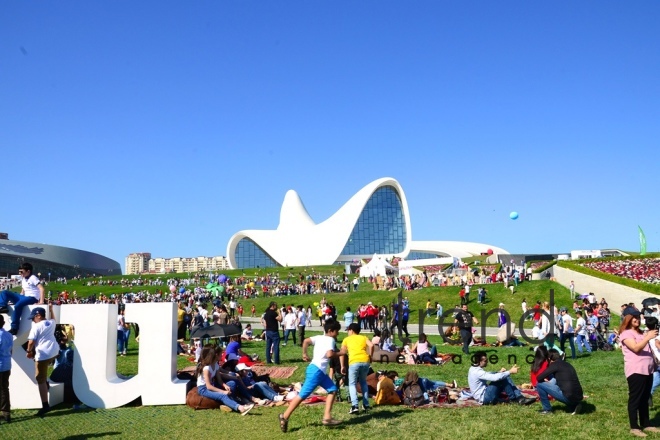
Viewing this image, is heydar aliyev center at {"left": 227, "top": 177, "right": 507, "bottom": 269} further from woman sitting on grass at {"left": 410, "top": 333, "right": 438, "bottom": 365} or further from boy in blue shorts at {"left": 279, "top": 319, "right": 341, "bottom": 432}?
boy in blue shorts at {"left": 279, "top": 319, "right": 341, "bottom": 432}

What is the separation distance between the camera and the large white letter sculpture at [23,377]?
768 cm

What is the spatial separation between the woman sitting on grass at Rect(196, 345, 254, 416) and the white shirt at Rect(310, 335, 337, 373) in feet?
4.58

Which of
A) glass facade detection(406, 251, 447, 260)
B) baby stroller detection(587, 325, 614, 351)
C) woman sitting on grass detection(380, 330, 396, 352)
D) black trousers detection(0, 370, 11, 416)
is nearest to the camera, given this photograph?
black trousers detection(0, 370, 11, 416)

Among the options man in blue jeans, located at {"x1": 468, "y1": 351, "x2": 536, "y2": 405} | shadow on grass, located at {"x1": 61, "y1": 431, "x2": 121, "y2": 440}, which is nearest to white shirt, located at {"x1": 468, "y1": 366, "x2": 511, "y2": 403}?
man in blue jeans, located at {"x1": 468, "y1": 351, "x2": 536, "y2": 405}

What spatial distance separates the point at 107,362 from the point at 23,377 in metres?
1.00

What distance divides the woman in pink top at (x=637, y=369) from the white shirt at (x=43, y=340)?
616 centimetres

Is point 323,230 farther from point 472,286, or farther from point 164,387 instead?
point 164,387

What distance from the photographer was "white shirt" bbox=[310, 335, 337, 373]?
6359 mm

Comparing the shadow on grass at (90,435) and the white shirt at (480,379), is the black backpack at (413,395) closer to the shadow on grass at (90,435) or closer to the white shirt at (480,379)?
the white shirt at (480,379)

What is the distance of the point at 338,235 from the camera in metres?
77.2

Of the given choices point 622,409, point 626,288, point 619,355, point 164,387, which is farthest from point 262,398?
point 626,288

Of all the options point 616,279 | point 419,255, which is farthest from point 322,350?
point 419,255

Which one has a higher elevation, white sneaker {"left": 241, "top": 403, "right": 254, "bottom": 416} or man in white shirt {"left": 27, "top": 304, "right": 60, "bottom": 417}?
man in white shirt {"left": 27, "top": 304, "right": 60, "bottom": 417}

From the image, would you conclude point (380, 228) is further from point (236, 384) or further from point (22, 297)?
point (22, 297)
